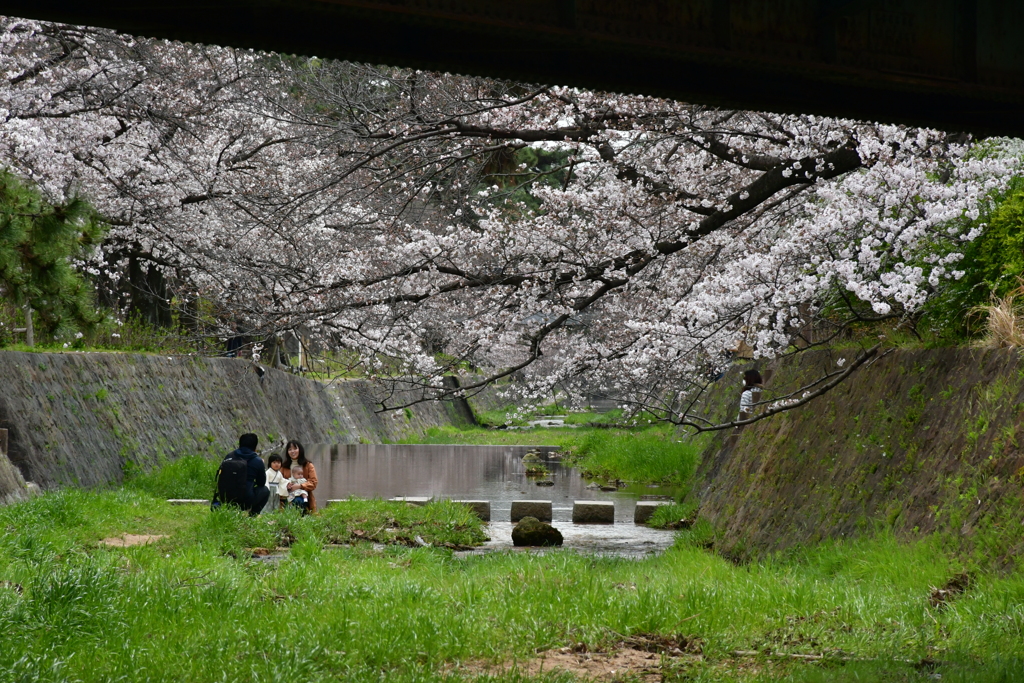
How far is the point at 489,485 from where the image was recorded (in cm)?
2209

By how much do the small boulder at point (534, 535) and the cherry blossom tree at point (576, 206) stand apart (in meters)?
2.25

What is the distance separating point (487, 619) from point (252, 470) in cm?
682

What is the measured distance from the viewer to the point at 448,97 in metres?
10.5

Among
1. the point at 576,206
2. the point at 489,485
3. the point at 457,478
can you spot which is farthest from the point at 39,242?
the point at 457,478

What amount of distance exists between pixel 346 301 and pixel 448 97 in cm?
270

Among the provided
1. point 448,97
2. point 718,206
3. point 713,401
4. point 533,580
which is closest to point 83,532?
point 533,580

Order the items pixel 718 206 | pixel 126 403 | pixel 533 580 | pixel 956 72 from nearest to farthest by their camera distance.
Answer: pixel 956 72
pixel 533 580
pixel 718 206
pixel 126 403

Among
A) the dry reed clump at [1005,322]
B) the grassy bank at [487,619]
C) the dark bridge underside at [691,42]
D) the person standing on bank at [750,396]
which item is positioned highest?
the dark bridge underside at [691,42]

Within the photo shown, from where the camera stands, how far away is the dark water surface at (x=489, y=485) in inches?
554

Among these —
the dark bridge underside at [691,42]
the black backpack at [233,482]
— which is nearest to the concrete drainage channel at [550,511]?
the black backpack at [233,482]

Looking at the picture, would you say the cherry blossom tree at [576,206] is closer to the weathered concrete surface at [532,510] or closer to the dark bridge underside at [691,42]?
the weathered concrete surface at [532,510]

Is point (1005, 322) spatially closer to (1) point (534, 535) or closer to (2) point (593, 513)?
(1) point (534, 535)

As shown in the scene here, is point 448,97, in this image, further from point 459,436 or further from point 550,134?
point 459,436

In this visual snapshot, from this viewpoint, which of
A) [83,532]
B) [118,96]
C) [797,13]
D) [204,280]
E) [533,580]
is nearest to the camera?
[797,13]
